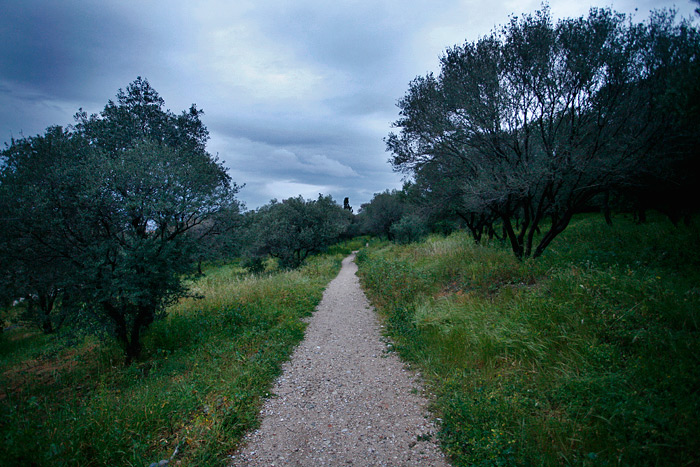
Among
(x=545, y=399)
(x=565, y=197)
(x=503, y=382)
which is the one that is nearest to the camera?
(x=545, y=399)

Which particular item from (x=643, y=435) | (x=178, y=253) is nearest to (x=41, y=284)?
(x=178, y=253)

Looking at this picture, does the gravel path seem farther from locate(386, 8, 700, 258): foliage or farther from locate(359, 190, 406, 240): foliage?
locate(359, 190, 406, 240): foliage

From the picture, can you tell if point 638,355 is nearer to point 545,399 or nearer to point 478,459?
point 545,399

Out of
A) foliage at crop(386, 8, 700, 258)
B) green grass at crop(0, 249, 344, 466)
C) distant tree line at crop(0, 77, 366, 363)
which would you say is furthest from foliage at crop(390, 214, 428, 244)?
distant tree line at crop(0, 77, 366, 363)

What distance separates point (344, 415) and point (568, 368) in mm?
3208

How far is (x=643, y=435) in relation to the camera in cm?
262

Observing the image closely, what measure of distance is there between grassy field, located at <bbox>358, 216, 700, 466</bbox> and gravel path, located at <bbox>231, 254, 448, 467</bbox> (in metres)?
0.42

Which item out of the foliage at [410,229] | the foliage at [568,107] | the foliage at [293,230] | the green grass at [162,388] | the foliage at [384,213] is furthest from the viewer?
the foliage at [384,213]

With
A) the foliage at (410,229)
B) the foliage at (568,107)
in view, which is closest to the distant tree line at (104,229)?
the foliage at (568,107)

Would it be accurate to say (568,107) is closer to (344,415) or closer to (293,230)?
(344,415)

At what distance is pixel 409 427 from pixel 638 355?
3055 mm

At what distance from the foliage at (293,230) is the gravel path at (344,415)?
1587 cm

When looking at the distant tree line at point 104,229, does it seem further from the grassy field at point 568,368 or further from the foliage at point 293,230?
the foliage at point 293,230

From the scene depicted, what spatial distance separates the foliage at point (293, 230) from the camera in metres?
Answer: 21.6
